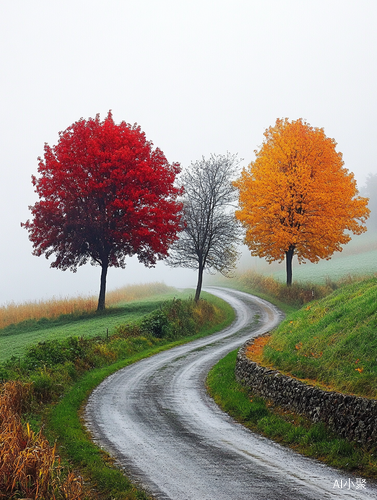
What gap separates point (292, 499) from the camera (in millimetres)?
8203

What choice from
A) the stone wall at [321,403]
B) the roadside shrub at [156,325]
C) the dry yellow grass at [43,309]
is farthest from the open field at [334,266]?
the stone wall at [321,403]

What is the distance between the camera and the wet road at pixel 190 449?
8703 mm

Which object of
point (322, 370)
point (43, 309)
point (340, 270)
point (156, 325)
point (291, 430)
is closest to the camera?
point (291, 430)

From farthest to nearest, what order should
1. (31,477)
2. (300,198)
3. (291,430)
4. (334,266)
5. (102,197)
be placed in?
(334,266)
(300,198)
(102,197)
(291,430)
(31,477)

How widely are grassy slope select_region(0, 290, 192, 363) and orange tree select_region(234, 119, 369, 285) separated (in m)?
12.6

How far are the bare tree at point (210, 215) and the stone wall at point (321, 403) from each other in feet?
74.3

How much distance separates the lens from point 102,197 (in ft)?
110

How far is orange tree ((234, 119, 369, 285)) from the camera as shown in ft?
123

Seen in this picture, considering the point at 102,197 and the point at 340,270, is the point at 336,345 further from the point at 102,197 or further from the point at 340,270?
the point at 340,270

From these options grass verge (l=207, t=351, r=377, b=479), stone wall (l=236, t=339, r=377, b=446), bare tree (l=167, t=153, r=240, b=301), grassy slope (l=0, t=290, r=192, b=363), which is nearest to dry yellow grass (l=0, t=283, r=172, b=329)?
grassy slope (l=0, t=290, r=192, b=363)

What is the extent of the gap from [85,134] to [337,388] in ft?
90.8

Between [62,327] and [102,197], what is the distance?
10.1m

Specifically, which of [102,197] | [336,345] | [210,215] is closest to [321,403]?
[336,345]

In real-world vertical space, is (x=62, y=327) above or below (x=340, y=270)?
below
